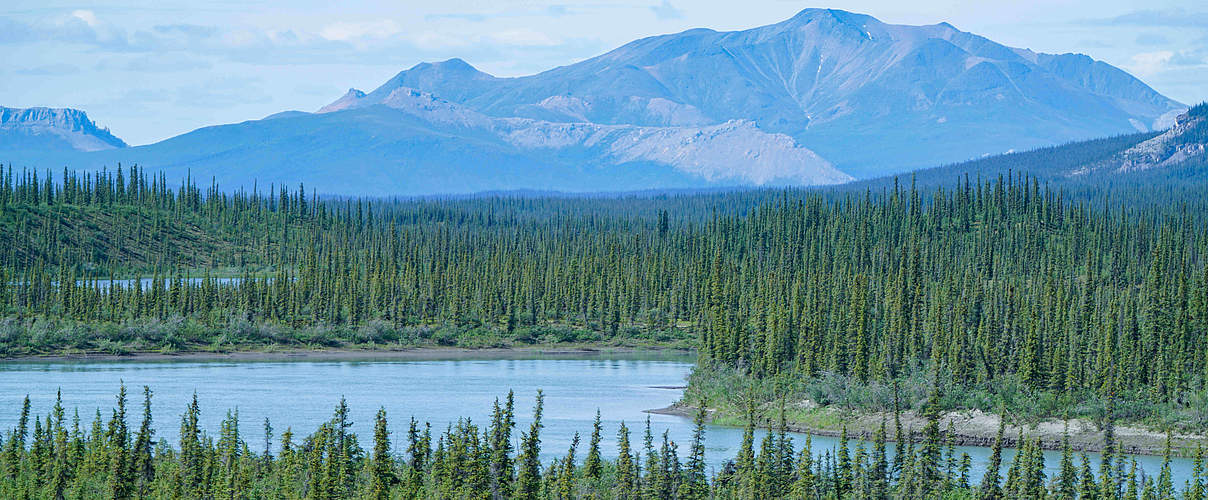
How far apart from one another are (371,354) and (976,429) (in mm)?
68277

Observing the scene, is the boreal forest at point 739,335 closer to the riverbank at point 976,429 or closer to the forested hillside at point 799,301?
the forested hillside at point 799,301

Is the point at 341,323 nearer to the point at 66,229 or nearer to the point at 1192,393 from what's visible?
the point at 66,229

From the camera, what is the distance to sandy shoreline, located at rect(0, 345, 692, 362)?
126m

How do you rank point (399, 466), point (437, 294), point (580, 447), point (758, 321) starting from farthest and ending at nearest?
point (437, 294) < point (758, 321) < point (580, 447) < point (399, 466)

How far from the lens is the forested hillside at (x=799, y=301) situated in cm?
9125

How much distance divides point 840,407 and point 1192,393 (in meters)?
20.0

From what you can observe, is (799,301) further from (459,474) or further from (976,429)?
(459,474)

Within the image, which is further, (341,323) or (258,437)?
(341,323)

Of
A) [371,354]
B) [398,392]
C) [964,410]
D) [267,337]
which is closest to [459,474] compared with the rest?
[964,410]

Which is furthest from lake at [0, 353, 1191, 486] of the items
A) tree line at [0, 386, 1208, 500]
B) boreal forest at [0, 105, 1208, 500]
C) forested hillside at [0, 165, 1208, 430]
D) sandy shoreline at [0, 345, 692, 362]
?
tree line at [0, 386, 1208, 500]

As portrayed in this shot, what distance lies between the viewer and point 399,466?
56625 millimetres

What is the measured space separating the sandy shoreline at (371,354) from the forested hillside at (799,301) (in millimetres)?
2124

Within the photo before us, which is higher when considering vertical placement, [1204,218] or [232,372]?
[1204,218]

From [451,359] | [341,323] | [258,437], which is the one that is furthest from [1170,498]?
[341,323]
